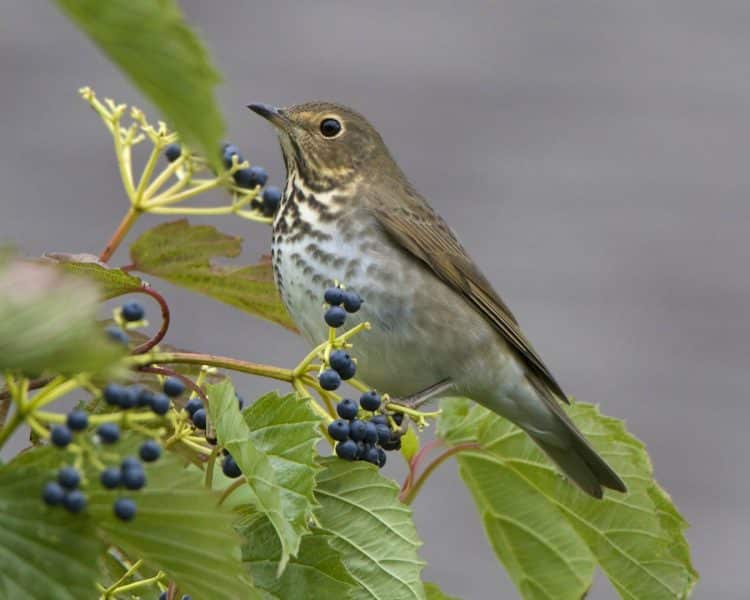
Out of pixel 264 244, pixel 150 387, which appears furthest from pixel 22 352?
pixel 264 244

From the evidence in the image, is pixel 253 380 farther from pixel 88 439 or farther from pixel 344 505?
pixel 88 439

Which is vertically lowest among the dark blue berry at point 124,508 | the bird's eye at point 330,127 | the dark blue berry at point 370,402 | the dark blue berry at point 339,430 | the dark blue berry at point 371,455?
the dark blue berry at point 124,508

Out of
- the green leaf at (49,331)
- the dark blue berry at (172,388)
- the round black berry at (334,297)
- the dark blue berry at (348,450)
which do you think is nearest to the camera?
the green leaf at (49,331)

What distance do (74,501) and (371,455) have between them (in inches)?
29.0

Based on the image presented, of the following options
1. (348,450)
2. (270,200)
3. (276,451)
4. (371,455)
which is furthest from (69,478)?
(270,200)

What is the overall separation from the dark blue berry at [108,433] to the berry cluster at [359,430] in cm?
65

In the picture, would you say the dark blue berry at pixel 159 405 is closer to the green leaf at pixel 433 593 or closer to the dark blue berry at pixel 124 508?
the dark blue berry at pixel 124 508

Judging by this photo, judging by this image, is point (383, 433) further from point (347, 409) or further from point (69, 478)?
point (69, 478)

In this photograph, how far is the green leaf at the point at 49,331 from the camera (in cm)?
96

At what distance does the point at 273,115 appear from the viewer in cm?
354

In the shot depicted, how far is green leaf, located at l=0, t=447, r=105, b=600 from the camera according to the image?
3.81 ft

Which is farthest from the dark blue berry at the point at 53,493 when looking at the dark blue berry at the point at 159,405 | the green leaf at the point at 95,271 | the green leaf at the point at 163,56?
the green leaf at the point at 95,271

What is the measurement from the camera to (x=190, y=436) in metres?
1.60

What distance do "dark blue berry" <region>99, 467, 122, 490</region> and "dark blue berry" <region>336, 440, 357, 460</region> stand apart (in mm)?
619
